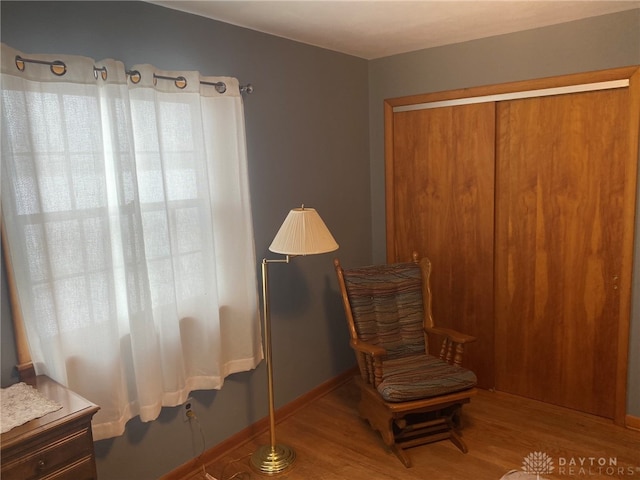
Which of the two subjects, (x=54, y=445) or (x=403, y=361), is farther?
(x=403, y=361)

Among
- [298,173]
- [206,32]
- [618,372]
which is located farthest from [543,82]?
[206,32]

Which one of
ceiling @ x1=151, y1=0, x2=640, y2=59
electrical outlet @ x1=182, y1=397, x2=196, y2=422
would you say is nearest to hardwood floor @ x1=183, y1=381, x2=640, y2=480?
electrical outlet @ x1=182, y1=397, x2=196, y2=422

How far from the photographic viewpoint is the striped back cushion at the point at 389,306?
3051mm

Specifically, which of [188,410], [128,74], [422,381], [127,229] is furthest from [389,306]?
[128,74]

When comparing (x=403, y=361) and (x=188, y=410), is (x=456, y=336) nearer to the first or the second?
(x=403, y=361)

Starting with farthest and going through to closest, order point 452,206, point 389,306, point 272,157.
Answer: point 452,206 < point 389,306 < point 272,157

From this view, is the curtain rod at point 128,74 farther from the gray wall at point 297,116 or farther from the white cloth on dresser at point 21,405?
the white cloth on dresser at point 21,405

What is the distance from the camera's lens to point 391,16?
2596 mm

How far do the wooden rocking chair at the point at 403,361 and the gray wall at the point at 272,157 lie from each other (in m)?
0.47

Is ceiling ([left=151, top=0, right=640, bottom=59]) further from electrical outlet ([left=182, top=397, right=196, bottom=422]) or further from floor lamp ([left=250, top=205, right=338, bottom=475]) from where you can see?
electrical outlet ([left=182, top=397, right=196, bottom=422])

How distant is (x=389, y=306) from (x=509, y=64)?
5.56ft

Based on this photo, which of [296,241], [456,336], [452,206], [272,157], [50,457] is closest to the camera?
[50,457]

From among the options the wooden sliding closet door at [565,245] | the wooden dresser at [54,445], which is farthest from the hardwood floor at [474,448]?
the wooden dresser at [54,445]

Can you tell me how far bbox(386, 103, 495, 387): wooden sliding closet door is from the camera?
10.7ft
